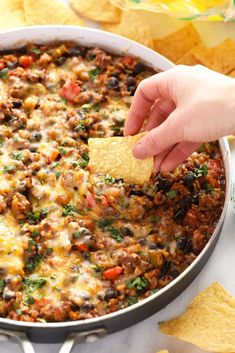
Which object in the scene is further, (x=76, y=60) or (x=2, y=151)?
(x=76, y=60)

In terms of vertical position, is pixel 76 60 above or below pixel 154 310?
above

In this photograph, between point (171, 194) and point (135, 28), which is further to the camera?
point (135, 28)

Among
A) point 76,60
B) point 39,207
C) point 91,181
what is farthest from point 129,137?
point 76,60

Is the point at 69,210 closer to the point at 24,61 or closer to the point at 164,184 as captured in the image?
the point at 164,184

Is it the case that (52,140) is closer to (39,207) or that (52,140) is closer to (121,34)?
(39,207)

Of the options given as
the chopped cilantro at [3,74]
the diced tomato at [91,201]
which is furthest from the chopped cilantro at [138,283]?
the chopped cilantro at [3,74]

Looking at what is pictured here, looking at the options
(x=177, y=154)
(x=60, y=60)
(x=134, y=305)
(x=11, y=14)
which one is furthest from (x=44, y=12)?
(x=134, y=305)

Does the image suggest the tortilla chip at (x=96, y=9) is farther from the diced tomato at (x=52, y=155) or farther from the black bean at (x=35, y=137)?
the diced tomato at (x=52, y=155)
